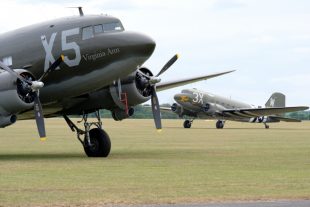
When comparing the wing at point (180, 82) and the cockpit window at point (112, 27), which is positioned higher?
the cockpit window at point (112, 27)

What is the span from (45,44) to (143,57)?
344cm

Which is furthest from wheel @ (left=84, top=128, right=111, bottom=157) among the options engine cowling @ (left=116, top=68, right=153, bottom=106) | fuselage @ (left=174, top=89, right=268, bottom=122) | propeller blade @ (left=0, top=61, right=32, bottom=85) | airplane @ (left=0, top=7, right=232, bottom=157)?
fuselage @ (left=174, top=89, right=268, bottom=122)

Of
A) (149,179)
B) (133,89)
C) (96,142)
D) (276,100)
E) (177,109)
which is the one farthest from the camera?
(276,100)

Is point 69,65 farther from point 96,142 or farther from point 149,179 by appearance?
point 149,179

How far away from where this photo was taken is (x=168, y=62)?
29406mm

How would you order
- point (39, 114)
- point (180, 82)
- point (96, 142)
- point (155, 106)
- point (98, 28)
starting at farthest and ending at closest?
point (180, 82) → point (155, 106) → point (96, 142) → point (98, 28) → point (39, 114)

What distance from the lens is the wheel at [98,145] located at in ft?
91.6

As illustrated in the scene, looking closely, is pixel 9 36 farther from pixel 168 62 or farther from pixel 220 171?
pixel 220 171

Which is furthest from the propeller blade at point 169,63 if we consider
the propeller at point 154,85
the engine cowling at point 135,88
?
the engine cowling at point 135,88

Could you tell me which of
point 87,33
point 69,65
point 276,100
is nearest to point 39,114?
point 69,65

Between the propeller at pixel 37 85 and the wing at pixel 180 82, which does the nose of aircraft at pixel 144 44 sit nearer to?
the propeller at pixel 37 85

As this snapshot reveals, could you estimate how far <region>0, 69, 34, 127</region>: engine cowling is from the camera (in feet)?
80.8

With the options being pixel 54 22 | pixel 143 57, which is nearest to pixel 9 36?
pixel 54 22

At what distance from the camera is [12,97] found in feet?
80.6
